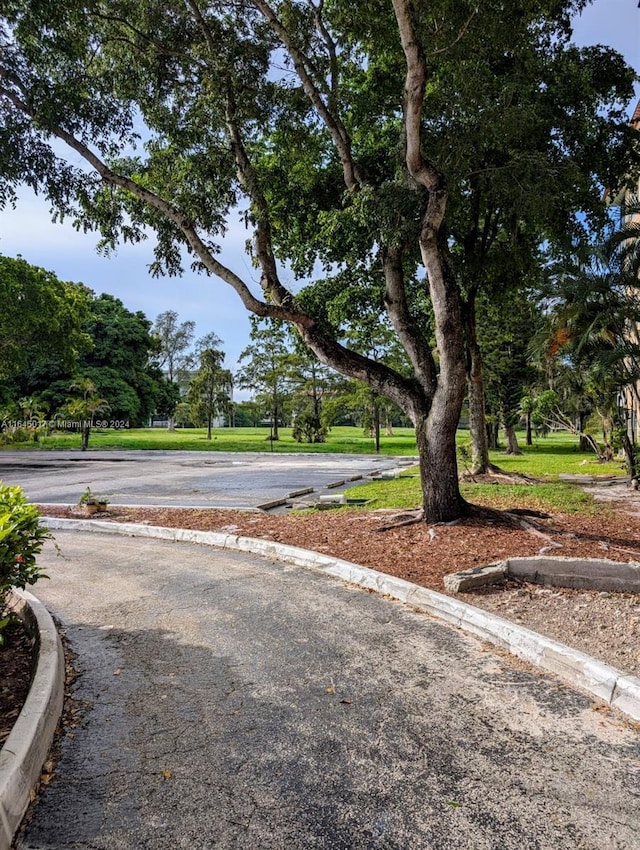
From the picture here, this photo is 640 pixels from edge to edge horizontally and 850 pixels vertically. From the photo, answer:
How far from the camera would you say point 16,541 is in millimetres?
3729

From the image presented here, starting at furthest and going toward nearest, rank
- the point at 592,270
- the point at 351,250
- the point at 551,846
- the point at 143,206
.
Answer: the point at 592,270
the point at 351,250
the point at 143,206
the point at 551,846

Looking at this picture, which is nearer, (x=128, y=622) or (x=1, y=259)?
(x=128, y=622)

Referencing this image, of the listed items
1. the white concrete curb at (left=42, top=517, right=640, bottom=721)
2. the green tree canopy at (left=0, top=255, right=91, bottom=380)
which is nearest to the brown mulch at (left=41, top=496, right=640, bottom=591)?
the white concrete curb at (left=42, top=517, right=640, bottom=721)

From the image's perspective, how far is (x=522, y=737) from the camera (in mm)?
3008

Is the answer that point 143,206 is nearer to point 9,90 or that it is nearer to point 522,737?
point 9,90

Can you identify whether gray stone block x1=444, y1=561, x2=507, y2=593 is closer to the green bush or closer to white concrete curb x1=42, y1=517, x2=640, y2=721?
white concrete curb x1=42, y1=517, x2=640, y2=721

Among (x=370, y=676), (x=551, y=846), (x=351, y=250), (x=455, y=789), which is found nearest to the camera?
(x=551, y=846)

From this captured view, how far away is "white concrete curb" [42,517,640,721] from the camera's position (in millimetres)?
A: 3453

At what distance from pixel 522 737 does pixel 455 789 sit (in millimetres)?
650

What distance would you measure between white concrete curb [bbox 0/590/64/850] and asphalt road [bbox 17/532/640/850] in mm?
101

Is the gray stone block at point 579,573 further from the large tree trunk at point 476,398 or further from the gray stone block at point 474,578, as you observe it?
the large tree trunk at point 476,398

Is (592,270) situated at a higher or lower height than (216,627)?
higher

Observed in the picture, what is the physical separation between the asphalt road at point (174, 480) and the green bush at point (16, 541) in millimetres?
7630

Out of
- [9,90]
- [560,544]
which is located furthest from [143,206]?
[560,544]
